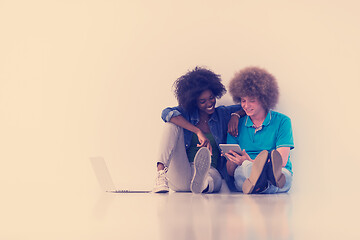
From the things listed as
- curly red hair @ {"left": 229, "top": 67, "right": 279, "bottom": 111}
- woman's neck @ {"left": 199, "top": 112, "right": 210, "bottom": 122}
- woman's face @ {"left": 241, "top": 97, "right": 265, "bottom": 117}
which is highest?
curly red hair @ {"left": 229, "top": 67, "right": 279, "bottom": 111}

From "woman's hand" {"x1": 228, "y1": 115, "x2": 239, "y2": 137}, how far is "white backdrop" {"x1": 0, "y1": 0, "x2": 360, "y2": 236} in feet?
1.38

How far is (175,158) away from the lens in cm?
353

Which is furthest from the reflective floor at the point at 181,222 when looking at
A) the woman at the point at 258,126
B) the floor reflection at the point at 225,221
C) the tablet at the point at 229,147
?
the woman at the point at 258,126

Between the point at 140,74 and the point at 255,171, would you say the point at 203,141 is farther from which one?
the point at 140,74

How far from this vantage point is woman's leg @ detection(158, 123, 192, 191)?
3445mm

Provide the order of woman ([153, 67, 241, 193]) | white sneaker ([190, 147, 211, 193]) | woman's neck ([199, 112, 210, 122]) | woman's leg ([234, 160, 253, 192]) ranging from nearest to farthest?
white sneaker ([190, 147, 211, 193])
woman's leg ([234, 160, 253, 192])
woman ([153, 67, 241, 193])
woman's neck ([199, 112, 210, 122])

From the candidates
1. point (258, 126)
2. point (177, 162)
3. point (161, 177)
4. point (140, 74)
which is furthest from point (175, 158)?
point (140, 74)

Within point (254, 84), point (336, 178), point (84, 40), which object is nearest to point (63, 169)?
point (84, 40)

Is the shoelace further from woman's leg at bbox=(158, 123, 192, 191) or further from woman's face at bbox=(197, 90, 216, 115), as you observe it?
woman's face at bbox=(197, 90, 216, 115)

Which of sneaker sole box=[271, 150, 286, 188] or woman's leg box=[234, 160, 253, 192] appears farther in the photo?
woman's leg box=[234, 160, 253, 192]

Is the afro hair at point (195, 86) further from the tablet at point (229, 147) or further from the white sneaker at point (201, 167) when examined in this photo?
the white sneaker at point (201, 167)

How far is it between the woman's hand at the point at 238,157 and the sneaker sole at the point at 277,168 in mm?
294

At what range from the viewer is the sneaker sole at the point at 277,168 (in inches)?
112

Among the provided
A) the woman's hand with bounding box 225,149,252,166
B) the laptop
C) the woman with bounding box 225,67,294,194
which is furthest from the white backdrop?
the woman's hand with bounding box 225,149,252,166
